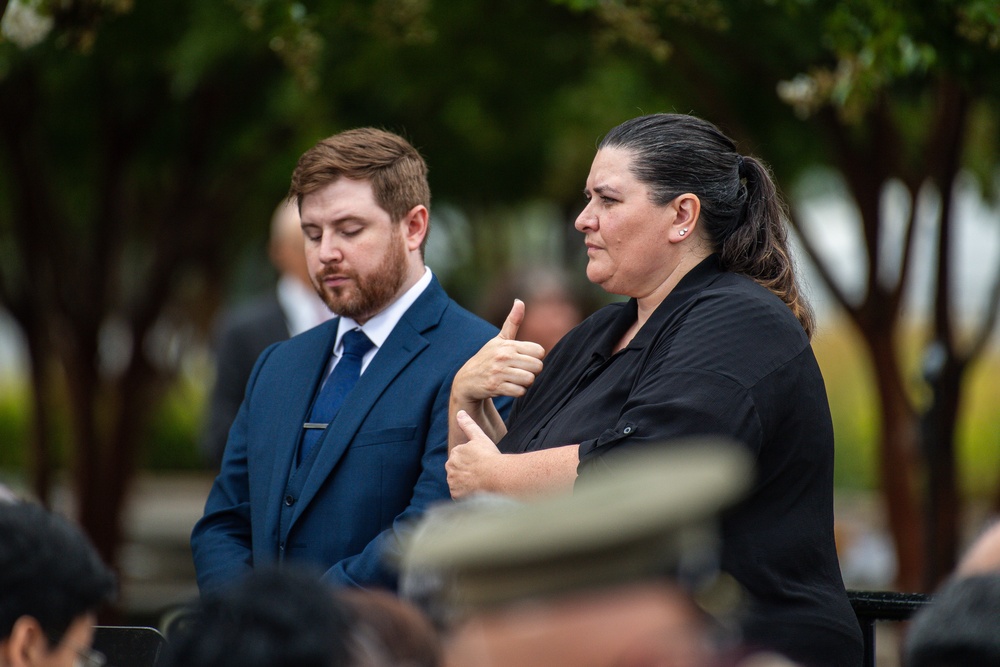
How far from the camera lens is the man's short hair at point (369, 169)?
12.1 ft

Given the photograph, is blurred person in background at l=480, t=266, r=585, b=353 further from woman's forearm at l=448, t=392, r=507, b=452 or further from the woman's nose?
A: the woman's nose

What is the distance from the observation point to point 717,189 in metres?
3.31

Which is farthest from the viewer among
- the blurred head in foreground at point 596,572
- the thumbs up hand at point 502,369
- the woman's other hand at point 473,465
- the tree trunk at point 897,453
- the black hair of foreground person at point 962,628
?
the tree trunk at point 897,453

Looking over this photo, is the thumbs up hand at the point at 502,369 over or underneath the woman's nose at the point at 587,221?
underneath

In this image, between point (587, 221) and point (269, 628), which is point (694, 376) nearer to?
point (587, 221)

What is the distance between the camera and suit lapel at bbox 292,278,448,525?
11.8ft

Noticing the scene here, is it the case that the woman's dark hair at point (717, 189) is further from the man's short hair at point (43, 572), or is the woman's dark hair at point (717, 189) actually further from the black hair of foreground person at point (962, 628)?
the man's short hair at point (43, 572)

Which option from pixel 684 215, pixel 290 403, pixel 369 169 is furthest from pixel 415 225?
pixel 684 215

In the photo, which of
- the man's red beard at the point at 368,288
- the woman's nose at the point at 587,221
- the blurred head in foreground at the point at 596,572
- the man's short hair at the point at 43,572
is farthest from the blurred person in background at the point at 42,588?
the woman's nose at the point at 587,221

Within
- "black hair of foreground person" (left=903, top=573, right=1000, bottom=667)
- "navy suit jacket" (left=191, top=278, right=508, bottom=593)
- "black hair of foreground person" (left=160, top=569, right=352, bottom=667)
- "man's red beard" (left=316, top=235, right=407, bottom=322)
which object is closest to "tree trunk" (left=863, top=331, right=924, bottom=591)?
"navy suit jacket" (left=191, top=278, right=508, bottom=593)

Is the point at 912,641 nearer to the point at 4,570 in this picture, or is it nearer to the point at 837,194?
the point at 4,570

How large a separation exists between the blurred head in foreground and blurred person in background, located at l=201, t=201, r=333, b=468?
4.75 metres

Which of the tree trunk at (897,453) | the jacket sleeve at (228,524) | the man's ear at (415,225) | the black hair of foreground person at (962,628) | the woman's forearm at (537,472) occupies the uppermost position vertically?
the man's ear at (415,225)

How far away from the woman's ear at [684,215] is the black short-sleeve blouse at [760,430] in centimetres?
17
